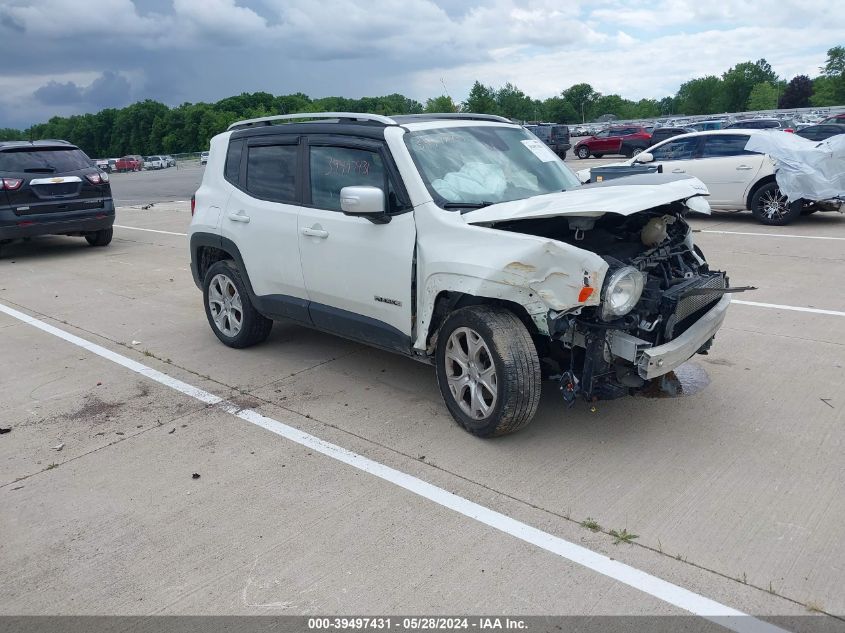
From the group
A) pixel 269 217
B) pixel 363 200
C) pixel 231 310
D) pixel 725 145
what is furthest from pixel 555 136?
pixel 363 200

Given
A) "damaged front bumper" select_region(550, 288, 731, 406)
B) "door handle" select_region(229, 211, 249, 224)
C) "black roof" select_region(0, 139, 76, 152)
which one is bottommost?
"damaged front bumper" select_region(550, 288, 731, 406)

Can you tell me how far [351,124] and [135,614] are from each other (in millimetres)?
3480

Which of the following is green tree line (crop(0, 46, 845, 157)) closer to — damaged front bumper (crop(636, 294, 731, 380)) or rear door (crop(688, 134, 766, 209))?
rear door (crop(688, 134, 766, 209))

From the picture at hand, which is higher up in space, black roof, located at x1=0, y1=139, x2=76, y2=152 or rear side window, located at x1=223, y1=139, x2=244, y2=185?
black roof, located at x1=0, y1=139, x2=76, y2=152

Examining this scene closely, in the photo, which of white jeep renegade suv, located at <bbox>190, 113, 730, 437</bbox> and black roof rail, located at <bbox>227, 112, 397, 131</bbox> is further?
black roof rail, located at <bbox>227, 112, 397, 131</bbox>

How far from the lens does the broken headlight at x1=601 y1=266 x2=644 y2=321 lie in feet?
12.4

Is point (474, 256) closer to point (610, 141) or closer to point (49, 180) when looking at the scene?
point (49, 180)

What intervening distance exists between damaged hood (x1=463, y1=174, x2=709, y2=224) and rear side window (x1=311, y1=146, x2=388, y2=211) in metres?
0.87

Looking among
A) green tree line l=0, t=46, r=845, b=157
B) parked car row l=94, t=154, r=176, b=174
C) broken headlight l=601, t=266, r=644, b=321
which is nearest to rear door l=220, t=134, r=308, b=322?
broken headlight l=601, t=266, r=644, b=321

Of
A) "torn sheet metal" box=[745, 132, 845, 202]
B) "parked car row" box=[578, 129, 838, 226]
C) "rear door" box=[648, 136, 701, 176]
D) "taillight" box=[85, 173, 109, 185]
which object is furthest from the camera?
"rear door" box=[648, 136, 701, 176]

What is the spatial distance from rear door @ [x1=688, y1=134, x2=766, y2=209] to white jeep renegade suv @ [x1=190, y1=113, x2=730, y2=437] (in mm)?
8269

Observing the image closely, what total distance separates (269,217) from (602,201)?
2746 millimetres

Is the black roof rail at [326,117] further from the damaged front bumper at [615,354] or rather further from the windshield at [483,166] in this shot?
the damaged front bumper at [615,354]

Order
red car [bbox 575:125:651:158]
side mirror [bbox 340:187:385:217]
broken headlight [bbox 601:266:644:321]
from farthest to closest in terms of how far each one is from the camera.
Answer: red car [bbox 575:125:651:158] < side mirror [bbox 340:187:385:217] < broken headlight [bbox 601:266:644:321]
